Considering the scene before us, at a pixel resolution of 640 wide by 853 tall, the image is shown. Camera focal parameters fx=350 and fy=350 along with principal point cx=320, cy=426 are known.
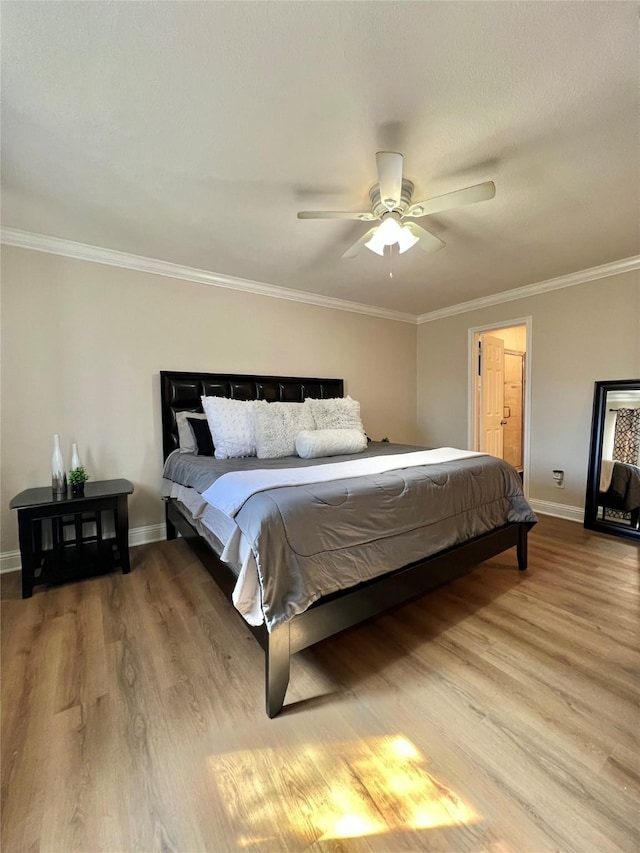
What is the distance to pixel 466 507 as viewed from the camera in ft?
6.86

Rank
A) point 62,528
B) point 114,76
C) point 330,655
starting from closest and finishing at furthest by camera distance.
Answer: point 114,76, point 330,655, point 62,528

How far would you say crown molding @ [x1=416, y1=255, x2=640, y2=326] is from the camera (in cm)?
321

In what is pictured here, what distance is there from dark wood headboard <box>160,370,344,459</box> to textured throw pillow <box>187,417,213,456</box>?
12.2 inches

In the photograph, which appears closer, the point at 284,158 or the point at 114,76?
the point at 114,76

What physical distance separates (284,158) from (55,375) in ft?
7.56

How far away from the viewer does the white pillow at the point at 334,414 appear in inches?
122

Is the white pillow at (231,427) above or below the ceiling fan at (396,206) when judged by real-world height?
below

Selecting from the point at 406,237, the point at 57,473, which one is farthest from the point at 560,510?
the point at 57,473

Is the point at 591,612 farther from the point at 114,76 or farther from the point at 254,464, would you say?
the point at 114,76

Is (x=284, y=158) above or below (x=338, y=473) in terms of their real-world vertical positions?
above

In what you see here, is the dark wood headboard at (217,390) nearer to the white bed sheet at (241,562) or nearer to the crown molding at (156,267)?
the crown molding at (156,267)

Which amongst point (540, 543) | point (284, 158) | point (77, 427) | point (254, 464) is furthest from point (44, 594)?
point (540, 543)

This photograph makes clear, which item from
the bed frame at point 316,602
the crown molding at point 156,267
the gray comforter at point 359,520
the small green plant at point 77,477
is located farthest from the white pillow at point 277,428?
the crown molding at point 156,267

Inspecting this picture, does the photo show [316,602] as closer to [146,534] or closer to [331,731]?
[331,731]
